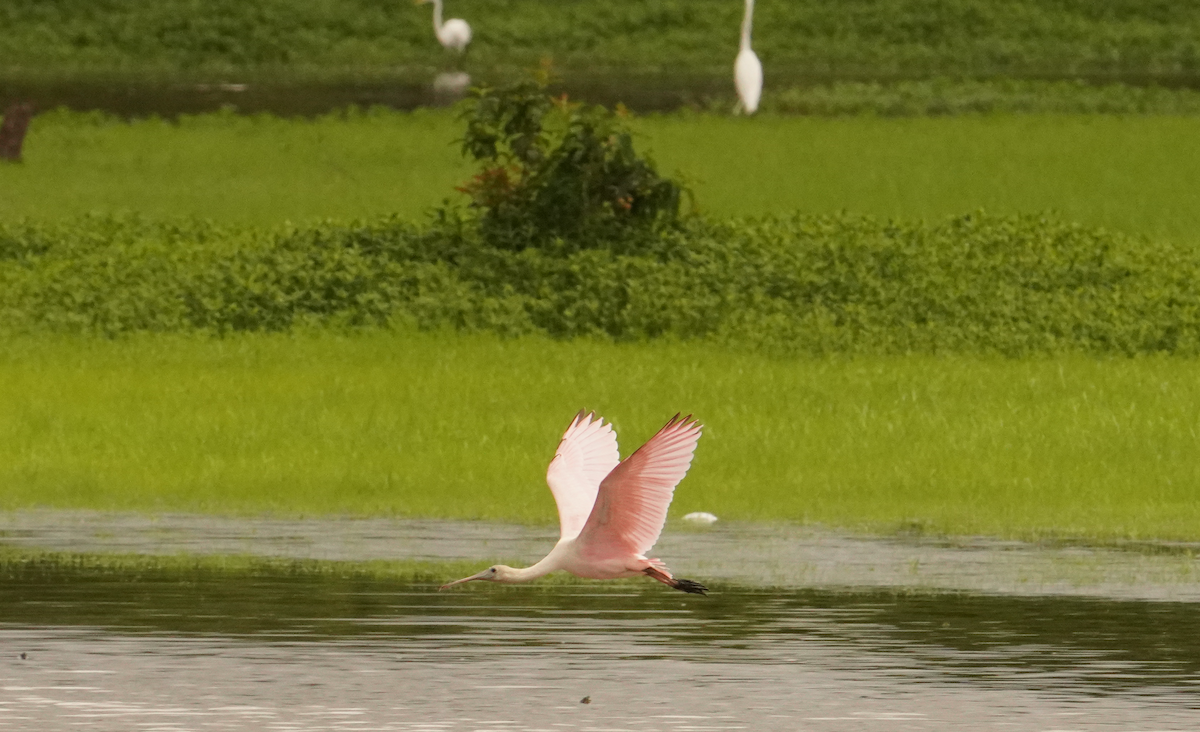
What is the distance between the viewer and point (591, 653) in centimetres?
1002

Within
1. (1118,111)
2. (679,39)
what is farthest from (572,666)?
(679,39)

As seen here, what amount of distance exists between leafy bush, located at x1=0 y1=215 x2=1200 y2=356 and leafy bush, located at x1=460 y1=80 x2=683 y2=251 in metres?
0.28

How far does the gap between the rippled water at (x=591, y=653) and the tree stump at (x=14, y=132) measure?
18.0 meters

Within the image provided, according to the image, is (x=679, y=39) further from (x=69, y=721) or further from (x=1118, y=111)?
(x=69, y=721)

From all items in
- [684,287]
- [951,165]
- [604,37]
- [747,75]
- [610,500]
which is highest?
[604,37]

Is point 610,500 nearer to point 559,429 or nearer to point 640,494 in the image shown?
point 640,494

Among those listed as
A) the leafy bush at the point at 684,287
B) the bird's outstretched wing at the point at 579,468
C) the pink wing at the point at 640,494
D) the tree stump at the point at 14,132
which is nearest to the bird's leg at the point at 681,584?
the pink wing at the point at 640,494

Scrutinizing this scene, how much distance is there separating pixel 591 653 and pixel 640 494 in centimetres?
105

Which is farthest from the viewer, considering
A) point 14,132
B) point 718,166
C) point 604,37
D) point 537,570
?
point 604,37

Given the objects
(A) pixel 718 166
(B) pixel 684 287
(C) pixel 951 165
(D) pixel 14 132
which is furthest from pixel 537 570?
(D) pixel 14 132

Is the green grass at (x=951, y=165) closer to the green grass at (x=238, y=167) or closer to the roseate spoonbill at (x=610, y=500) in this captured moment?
the green grass at (x=238, y=167)

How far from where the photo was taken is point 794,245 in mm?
21109

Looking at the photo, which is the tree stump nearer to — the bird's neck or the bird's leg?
the bird's neck

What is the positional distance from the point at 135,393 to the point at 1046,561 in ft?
23.0
